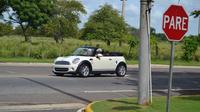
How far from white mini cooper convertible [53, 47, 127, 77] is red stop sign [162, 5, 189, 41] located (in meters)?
15.6

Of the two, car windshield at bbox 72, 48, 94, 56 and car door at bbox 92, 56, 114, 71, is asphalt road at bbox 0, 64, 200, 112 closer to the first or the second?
car door at bbox 92, 56, 114, 71

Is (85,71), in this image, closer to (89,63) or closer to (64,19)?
(89,63)

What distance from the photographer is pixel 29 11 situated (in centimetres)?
5903

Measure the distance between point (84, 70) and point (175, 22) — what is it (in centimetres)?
1602

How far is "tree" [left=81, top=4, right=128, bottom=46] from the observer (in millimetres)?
58219

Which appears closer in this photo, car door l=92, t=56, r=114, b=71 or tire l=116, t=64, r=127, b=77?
car door l=92, t=56, r=114, b=71

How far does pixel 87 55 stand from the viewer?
2783cm

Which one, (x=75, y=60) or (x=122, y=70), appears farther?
(x=122, y=70)

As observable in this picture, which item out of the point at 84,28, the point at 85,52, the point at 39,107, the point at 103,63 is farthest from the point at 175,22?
the point at 84,28

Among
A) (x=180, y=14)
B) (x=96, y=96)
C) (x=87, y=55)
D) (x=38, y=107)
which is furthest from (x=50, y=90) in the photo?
(x=180, y=14)

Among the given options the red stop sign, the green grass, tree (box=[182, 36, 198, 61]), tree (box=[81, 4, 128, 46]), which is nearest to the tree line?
tree (box=[81, 4, 128, 46])

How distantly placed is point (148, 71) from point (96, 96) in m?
4.31

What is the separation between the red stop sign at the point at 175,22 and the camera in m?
11.6

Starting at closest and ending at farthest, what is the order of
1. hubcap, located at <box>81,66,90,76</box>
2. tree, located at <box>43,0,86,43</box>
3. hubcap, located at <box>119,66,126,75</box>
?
hubcap, located at <box>81,66,90,76</box> < hubcap, located at <box>119,66,126,75</box> < tree, located at <box>43,0,86,43</box>
